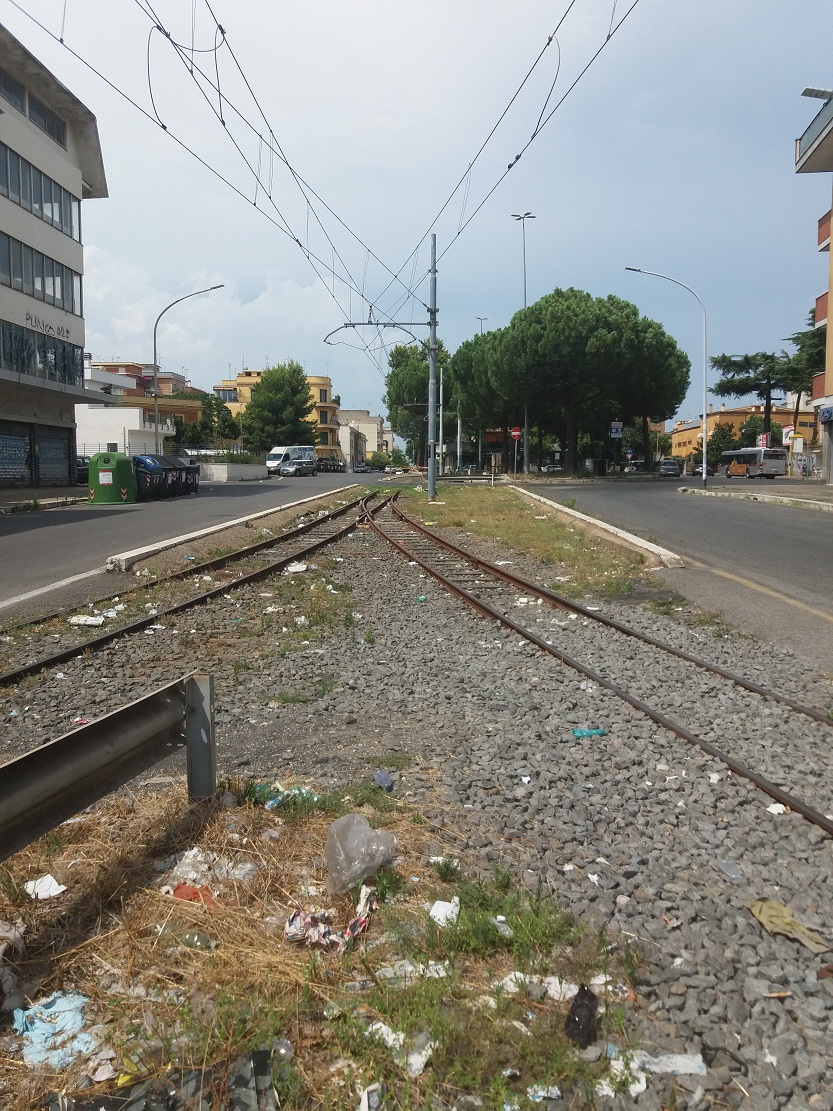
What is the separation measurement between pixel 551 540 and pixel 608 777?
42.3 ft

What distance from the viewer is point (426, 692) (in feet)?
20.8

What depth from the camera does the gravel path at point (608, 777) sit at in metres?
2.61

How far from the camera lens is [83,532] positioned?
19.4m

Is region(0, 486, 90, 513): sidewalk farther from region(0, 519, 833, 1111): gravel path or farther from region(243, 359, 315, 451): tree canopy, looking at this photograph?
region(243, 359, 315, 451): tree canopy

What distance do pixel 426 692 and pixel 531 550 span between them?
32.4 ft

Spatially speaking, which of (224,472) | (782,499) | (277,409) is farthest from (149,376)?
(782,499)

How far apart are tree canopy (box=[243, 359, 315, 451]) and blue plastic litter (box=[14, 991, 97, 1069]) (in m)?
92.9

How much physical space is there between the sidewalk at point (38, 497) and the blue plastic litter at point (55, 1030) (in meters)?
25.8

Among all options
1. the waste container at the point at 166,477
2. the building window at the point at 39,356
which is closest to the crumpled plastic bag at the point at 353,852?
the building window at the point at 39,356

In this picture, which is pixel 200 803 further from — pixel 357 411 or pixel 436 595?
pixel 357 411

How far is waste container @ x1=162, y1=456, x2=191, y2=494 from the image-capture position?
118 ft

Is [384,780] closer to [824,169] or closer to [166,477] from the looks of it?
[166,477]

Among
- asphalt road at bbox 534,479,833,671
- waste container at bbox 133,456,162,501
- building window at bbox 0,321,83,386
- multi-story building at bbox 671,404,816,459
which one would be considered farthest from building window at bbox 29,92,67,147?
multi-story building at bbox 671,404,816,459

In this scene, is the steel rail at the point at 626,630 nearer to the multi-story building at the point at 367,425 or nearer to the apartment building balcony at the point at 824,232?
the apartment building balcony at the point at 824,232
